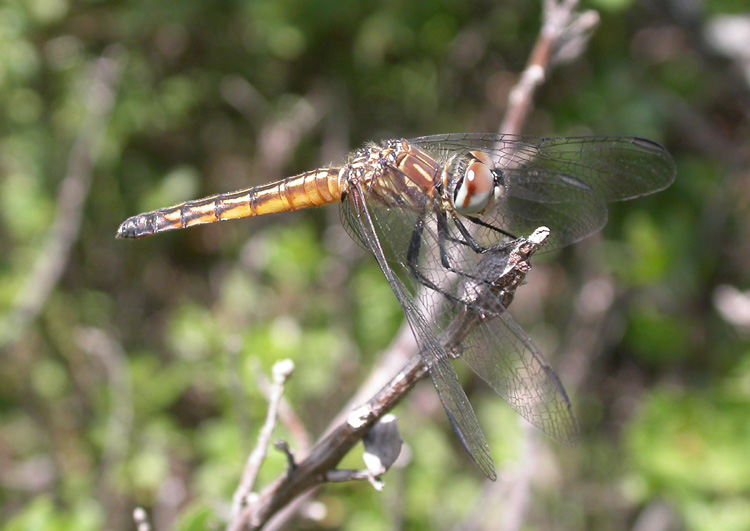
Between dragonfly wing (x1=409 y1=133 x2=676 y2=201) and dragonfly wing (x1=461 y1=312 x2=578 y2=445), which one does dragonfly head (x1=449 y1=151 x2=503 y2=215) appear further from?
dragonfly wing (x1=461 y1=312 x2=578 y2=445)

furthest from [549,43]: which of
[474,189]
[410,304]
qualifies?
[410,304]

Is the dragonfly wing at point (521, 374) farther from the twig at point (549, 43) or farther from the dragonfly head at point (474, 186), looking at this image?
the twig at point (549, 43)

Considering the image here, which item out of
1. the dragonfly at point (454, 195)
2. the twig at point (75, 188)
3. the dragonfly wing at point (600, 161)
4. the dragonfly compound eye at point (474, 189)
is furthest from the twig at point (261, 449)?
the twig at point (75, 188)

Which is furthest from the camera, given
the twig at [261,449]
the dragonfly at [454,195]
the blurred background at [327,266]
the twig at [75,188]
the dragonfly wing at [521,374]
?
the twig at [75,188]

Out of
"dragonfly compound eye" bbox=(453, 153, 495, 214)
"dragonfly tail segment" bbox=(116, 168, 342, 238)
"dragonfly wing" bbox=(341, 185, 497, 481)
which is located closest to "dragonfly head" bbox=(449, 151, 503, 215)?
"dragonfly compound eye" bbox=(453, 153, 495, 214)

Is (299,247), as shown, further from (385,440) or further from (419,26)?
(385,440)

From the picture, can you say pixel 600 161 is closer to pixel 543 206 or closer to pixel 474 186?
pixel 543 206

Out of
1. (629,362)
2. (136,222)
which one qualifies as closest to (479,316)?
(136,222)
